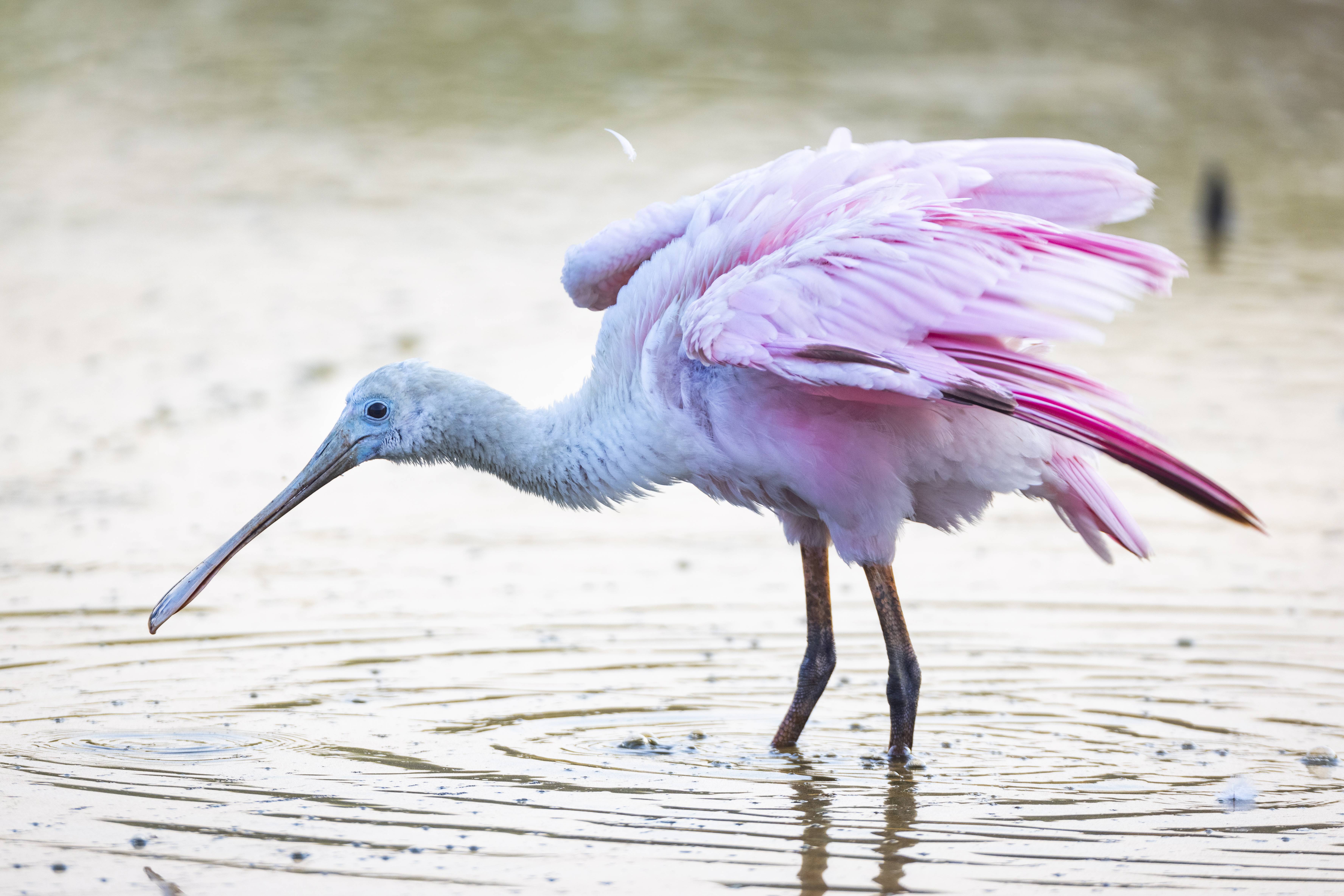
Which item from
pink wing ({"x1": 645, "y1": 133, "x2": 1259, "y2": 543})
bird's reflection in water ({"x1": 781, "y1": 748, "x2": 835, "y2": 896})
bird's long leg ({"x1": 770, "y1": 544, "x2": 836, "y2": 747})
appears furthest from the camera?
bird's long leg ({"x1": 770, "y1": 544, "x2": 836, "y2": 747})

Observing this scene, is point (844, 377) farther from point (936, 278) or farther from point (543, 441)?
point (543, 441)

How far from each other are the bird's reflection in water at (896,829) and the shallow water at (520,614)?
0.02 meters

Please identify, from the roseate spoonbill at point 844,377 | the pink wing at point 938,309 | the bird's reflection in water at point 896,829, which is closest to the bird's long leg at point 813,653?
the roseate spoonbill at point 844,377

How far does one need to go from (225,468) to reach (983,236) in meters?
5.52

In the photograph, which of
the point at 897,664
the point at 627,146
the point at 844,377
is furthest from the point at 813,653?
the point at 627,146

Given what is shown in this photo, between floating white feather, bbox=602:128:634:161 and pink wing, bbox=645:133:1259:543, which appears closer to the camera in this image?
pink wing, bbox=645:133:1259:543

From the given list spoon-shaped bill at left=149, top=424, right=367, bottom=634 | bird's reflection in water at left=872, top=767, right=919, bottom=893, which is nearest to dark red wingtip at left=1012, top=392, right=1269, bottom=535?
bird's reflection in water at left=872, top=767, right=919, bottom=893

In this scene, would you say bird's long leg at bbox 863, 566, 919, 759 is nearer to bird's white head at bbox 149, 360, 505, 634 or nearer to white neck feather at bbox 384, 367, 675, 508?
white neck feather at bbox 384, 367, 675, 508

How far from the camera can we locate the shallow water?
4668 millimetres

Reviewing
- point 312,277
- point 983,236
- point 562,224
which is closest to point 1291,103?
point 562,224

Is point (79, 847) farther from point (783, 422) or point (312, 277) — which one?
point (312, 277)

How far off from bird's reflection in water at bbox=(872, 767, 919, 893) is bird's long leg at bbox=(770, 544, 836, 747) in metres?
0.41

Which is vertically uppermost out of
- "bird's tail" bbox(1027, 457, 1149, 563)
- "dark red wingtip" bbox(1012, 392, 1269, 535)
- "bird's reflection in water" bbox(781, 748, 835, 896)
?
"dark red wingtip" bbox(1012, 392, 1269, 535)

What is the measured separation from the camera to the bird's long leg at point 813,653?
18.9 feet
